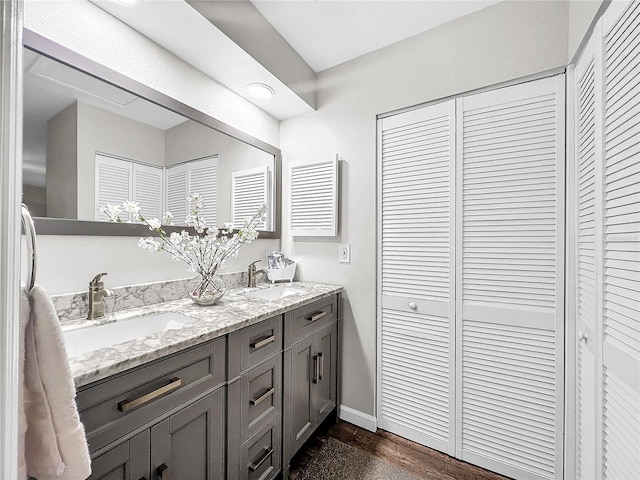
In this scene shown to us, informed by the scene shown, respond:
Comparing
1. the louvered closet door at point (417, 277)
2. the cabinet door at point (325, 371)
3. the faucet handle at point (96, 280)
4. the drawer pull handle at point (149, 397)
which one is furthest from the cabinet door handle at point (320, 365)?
the faucet handle at point (96, 280)

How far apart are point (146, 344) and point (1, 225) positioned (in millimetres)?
606

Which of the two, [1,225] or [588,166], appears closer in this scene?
[1,225]

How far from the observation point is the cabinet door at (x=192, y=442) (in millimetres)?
897

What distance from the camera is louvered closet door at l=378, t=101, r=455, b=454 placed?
1692 mm

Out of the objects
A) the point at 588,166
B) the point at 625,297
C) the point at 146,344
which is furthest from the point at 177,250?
the point at 588,166

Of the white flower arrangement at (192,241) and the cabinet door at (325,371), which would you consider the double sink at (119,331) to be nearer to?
the white flower arrangement at (192,241)

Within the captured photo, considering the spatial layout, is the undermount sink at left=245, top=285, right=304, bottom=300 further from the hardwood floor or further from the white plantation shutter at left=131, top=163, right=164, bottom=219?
the hardwood floor

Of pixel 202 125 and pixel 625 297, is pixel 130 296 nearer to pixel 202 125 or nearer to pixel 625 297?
pixel 202 125

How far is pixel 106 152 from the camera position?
1278 mm

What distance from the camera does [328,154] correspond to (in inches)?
81.1

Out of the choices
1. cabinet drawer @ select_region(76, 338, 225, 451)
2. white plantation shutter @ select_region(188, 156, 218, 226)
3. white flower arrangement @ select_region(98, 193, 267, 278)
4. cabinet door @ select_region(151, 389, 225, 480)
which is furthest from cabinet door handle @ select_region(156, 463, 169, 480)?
white plantation shutter @ select_region(188, 156, 218, 226)

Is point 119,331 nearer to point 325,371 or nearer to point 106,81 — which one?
point 106,81

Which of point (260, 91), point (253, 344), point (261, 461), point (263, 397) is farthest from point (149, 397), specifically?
point (260, 91)

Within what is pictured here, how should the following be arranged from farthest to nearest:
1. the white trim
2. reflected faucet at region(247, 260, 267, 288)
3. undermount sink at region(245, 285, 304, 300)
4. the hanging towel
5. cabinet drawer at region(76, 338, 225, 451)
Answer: reflected faucet at region(247, 260, 267, 288) → undermount sink at region(245, 285, 304, 300) → cabinet drawer at region(76, 338, 225, 451) → the hanging towel → the white trim
